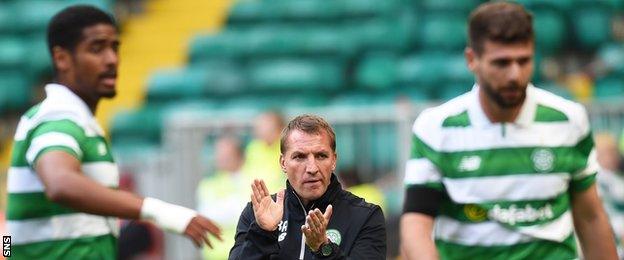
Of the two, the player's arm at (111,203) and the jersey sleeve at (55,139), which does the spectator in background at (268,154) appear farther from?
the player's arm at (111,203)

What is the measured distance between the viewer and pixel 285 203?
17.8ft

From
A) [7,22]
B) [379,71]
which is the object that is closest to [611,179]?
[379,71]

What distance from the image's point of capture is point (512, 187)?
591cm

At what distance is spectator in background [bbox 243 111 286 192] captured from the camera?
36.2 feet

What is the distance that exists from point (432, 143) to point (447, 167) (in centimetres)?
12

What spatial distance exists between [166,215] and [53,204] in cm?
63

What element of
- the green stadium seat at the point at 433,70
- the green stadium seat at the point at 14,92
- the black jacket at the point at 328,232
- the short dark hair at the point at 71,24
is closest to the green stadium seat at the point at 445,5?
the green stadium seat at the point at 433,70

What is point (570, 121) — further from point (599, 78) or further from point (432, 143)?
point (599, 78)

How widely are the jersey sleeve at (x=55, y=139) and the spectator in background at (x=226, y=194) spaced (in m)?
4.76

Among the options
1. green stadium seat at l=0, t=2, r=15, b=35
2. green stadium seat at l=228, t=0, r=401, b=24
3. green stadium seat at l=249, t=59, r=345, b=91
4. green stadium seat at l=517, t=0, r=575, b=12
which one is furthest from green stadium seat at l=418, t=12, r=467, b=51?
green stadium seat at l=0, t=2, r=15, b=35

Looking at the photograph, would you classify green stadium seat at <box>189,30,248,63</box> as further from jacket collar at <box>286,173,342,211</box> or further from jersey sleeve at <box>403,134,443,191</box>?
jacket collar at <box>286,173,342,211</box>

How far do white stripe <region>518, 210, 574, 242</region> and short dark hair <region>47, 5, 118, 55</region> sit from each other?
2.14 meters

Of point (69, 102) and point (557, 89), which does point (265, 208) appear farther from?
point (557, 89)

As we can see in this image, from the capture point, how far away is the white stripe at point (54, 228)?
6.29m
